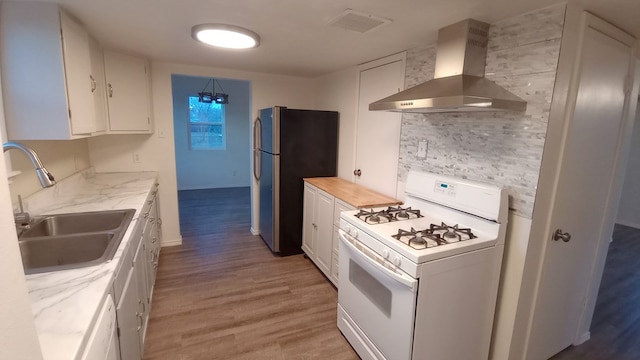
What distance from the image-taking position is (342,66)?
3.18m

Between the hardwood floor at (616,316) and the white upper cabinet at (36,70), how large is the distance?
355 centimetres

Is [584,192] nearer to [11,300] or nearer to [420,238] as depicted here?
[420,238]

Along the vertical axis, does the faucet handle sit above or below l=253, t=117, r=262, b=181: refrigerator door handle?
below

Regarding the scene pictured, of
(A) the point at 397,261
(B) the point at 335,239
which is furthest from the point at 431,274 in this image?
(B) the point at 335,239

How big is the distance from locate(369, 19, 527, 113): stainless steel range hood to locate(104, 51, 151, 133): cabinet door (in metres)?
2.43

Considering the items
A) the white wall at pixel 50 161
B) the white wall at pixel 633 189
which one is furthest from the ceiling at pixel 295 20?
the white wall at pixel 633 189

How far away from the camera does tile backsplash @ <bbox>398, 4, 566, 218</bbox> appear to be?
151 cm

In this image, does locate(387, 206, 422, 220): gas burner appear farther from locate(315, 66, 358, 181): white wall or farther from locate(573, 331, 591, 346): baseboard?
locate(573, 331, 591, 346): baseboard

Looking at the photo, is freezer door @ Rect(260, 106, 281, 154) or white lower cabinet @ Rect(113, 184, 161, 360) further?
freezer door @ Rect(260, 106, 281, 154)

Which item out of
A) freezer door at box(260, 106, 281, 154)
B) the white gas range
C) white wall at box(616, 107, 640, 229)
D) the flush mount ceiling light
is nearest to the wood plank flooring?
the white gas range

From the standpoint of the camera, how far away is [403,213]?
2.08 metres

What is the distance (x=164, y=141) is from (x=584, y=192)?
379 centimetres

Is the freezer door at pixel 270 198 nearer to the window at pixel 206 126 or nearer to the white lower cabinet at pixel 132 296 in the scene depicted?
the white lower cabinet at pixel 132 296

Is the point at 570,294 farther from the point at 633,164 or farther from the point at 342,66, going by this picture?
the point at 633,164
